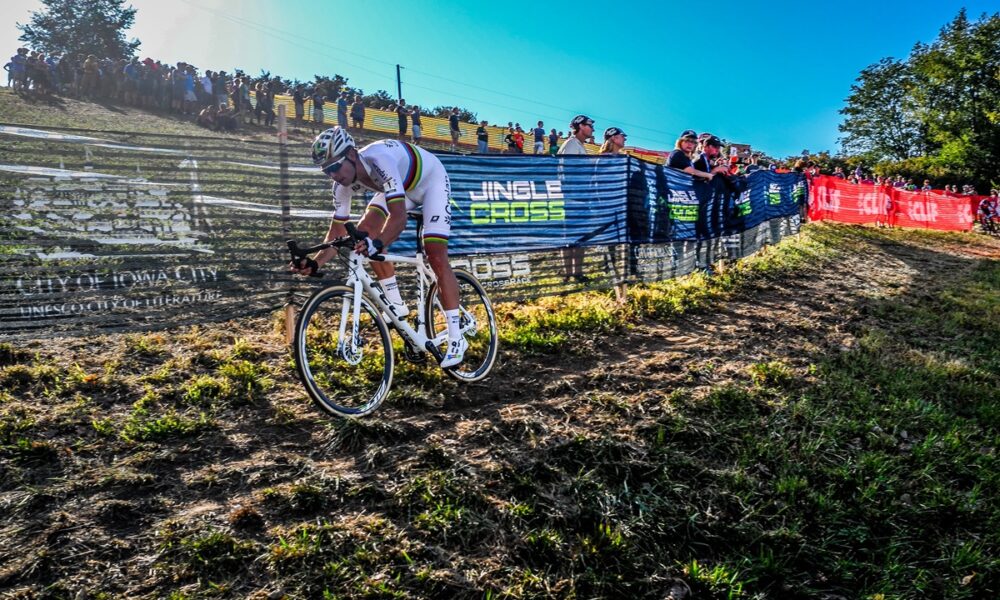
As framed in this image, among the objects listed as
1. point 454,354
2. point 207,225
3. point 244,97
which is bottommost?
point 454,354

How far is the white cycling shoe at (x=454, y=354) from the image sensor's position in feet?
14.8

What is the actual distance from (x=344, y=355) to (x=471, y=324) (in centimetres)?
127

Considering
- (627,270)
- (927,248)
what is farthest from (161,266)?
(927,248)

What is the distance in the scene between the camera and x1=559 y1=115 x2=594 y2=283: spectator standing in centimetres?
755

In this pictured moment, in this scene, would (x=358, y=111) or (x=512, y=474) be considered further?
(x=358, y=111)

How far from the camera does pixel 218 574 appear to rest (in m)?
2.47

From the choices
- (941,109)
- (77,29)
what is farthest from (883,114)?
(77,29)

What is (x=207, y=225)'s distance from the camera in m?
5.56

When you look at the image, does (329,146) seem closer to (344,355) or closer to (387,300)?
(387,300)

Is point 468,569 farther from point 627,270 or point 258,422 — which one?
point 627,270

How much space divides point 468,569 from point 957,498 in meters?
2.76

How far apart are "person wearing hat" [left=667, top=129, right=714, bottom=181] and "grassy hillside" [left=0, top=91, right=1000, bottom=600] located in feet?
14.5

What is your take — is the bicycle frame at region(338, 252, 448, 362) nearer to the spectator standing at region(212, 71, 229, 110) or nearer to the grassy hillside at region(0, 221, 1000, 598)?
the grassy hillside at region(0, 221, 1000, 598)

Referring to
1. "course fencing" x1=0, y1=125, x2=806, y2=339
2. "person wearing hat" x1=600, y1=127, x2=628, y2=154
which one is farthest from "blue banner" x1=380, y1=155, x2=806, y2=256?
"person wearing hat" x1=600, y1=127, x2=628, y2=154
